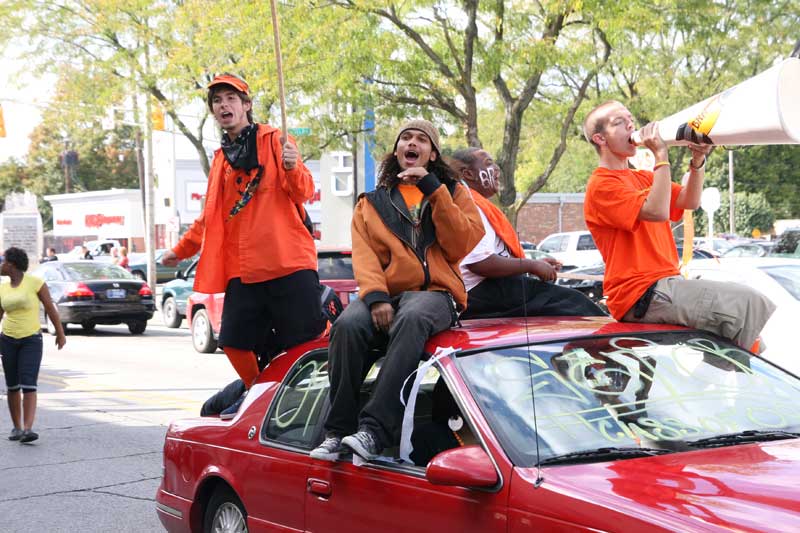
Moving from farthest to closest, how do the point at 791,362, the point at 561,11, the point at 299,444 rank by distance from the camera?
the point at 561,11 < the point at 791,362 < the point at 299,444

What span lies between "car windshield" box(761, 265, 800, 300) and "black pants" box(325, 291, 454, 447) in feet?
22.6

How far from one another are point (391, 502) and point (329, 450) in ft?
1.54

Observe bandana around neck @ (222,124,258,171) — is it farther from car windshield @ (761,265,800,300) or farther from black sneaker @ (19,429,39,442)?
car windshield @ (761,265,800,300)

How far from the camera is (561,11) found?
18.8 metres

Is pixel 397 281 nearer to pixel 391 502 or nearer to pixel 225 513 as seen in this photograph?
pixel 391 502

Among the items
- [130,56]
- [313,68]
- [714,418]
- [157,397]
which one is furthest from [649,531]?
[130,56]

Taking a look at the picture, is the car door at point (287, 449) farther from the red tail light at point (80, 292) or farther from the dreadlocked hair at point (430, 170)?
the red tail light at point (80, 292)

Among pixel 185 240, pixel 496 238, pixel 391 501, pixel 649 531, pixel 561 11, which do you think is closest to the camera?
pixel 649 531

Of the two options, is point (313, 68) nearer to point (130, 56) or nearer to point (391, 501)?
point (130, 56)

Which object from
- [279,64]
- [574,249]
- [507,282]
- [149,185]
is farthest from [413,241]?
[574,249]

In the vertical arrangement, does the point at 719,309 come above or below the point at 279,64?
below

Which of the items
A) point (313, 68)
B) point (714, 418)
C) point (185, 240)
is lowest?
point (714, 418)

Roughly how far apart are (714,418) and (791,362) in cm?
656

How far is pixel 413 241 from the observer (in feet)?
15.7
